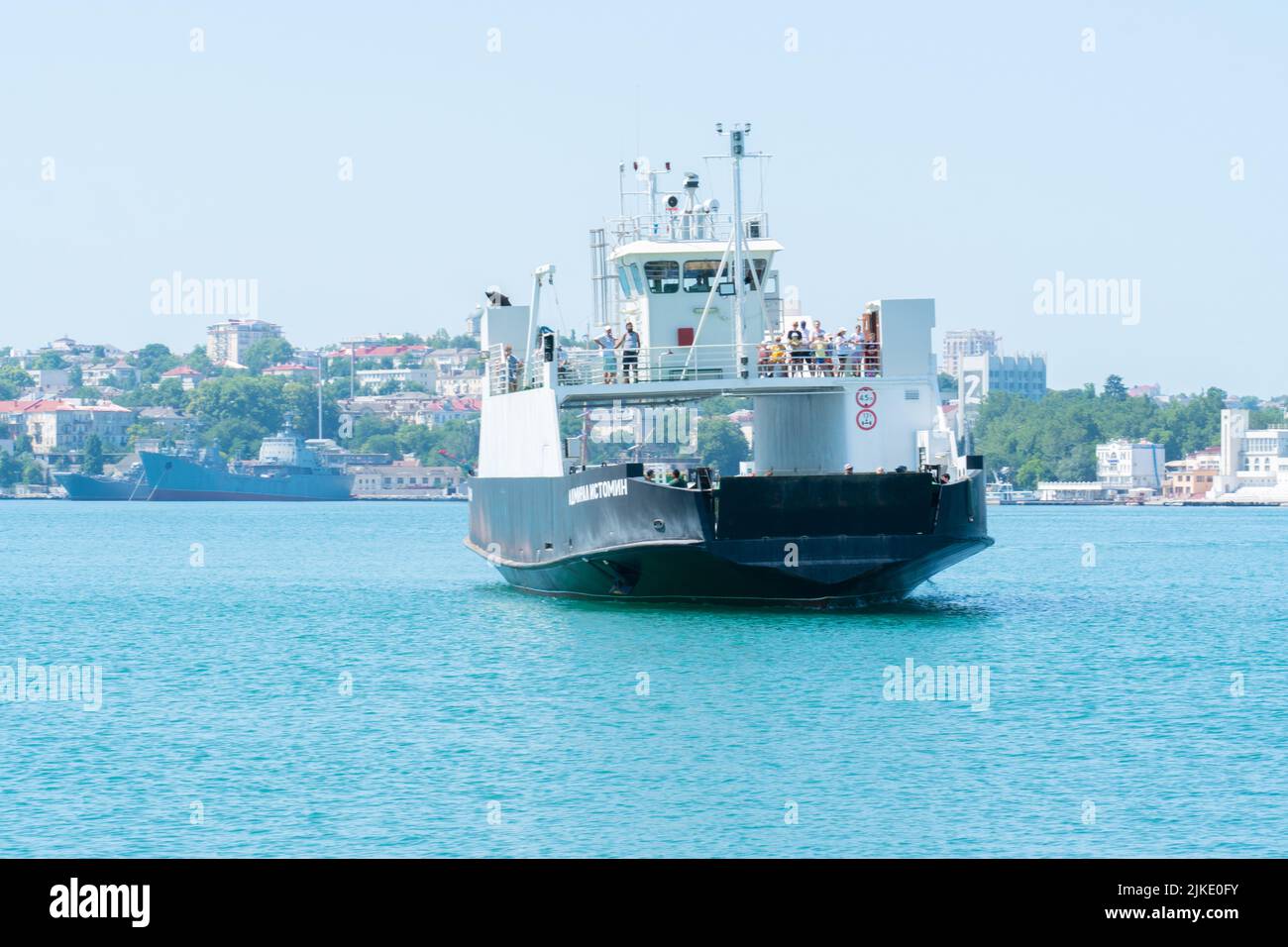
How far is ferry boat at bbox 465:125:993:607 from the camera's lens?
92.3 ft

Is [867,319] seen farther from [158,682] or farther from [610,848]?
[610,848]

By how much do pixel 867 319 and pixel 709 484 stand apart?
5.65m

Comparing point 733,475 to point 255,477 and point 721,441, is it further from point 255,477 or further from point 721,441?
point 255,477

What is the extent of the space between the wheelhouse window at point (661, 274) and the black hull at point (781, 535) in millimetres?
4514

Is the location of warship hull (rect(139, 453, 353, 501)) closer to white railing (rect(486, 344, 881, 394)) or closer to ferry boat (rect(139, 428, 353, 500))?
ferry boat (rect(139, 428, 353, 500))

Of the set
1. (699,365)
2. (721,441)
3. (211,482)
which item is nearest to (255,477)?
(211,482)

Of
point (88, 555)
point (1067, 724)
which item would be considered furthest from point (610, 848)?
point (88, 555)

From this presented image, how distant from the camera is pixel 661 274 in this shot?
3388cm

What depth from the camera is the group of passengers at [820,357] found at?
102ft

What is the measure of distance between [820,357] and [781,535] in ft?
13.6

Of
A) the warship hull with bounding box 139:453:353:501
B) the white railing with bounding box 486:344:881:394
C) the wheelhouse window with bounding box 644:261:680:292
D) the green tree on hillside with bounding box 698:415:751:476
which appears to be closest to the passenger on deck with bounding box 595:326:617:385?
the white railing with bounding box 486:344:881:394

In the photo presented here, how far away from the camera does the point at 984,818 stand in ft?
53.5

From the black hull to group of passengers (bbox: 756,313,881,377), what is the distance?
300 centimetres
